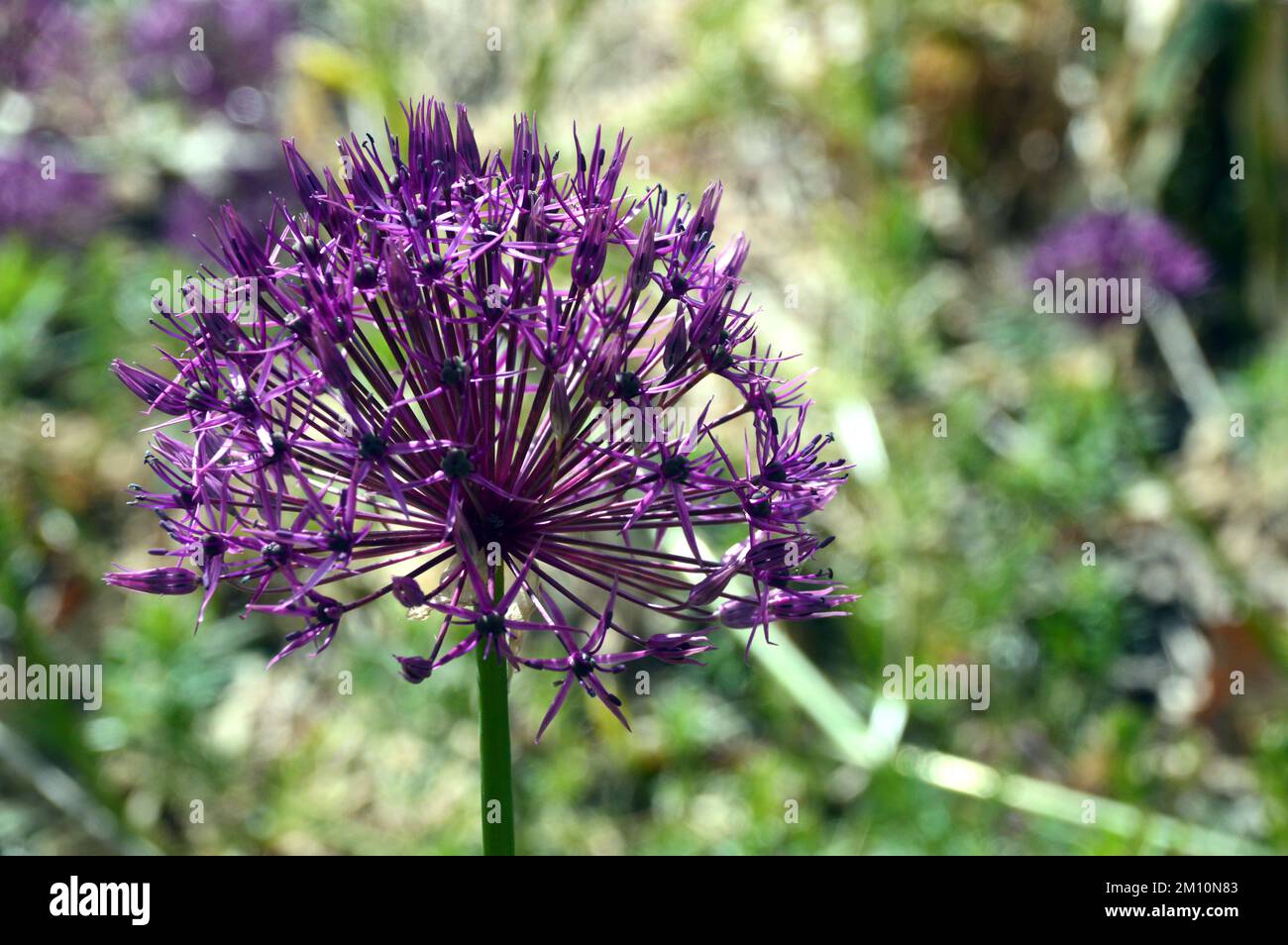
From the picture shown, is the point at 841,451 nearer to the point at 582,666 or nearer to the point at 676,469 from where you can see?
the point at 676,469

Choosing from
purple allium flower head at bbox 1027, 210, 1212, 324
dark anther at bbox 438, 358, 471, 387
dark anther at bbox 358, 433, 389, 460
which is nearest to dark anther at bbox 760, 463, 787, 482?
dark anther at bbox 438, 358, 471, 387

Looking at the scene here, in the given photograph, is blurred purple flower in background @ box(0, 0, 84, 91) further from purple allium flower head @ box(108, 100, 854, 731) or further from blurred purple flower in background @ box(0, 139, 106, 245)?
purple allium flower head @ box(108, 100, 854, 731)

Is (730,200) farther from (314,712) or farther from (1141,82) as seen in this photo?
(314,712)

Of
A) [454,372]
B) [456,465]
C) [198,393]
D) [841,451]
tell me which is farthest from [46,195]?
[456,465]

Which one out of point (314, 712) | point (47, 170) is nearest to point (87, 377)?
point (47, 170)

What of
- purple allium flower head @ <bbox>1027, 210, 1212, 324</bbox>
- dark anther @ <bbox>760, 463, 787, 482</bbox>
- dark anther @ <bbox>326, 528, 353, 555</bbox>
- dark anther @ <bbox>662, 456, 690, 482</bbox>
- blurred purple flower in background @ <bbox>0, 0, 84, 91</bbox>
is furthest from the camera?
blurred purple flower in background @ <bbox>0, 0, 84, 91</bbox>

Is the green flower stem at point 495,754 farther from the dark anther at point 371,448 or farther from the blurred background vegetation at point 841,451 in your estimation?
the blurred background vegetation at point 841,451
